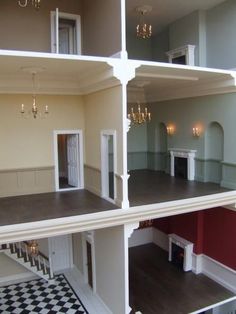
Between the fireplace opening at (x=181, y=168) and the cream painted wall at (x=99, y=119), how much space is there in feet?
10.5

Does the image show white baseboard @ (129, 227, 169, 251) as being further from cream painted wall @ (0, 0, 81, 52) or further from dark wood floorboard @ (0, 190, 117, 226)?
cream painted wall @ (0, 0, 81, 52)

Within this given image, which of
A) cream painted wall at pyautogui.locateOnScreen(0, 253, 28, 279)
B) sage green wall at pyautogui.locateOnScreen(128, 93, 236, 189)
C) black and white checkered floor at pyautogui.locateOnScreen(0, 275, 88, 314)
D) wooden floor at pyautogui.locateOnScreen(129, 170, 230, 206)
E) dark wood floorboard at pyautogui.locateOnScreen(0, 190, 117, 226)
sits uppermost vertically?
sage green wall at pyautogui.locateOnScreen(128, 93, 236, 189)

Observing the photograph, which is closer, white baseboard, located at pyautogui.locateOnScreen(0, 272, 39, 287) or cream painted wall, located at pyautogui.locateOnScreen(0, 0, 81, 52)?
cream painted wall, located at pyautogui.locateOnScreen(0, 0, 81, 52)

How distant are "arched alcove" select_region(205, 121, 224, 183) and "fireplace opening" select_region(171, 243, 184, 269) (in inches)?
108

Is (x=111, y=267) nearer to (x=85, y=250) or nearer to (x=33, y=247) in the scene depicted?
(x=85, y=250)

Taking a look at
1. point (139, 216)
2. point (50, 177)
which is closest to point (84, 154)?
point (50, 177)

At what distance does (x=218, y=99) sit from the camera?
8.72 m

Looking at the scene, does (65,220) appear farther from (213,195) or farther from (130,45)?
(130,45)

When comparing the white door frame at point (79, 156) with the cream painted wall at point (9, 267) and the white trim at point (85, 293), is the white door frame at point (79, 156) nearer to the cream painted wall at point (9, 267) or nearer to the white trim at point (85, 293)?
the white trim at point (85, 293)

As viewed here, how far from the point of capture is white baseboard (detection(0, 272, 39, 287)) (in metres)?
10.3

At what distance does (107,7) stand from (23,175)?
→ 472cm

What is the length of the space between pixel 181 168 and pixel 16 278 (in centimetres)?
654

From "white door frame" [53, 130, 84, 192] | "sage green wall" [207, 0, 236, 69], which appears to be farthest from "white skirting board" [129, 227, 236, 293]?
"sage green wall" [207, 0, 236, 69]

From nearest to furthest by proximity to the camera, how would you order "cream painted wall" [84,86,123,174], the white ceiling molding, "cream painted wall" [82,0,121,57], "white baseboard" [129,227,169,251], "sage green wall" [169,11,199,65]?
the white ceiling molding, "cream painted wall" [82,0,121,57], "cream painted wall" [84,86,123,174], "sage green wall" [169,11,199,65], "white baseboard" [129,227,169,251]
